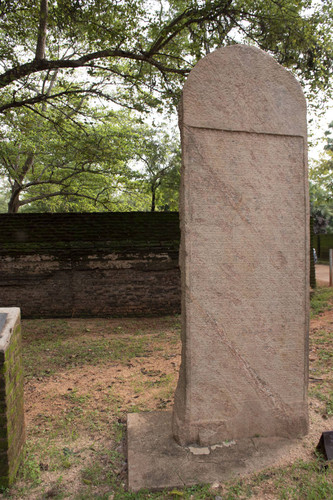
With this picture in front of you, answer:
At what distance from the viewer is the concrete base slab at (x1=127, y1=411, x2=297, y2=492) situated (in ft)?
8.36

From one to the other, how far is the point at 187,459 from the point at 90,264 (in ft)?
20.5

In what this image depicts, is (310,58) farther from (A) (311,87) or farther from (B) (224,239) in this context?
(B) (224,239)

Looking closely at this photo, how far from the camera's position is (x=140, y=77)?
7.88 m

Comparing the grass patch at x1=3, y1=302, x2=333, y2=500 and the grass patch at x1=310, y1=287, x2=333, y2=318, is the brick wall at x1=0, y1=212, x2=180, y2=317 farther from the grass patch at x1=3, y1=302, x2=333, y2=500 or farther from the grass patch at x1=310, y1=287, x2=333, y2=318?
the grass patch at x1=310, y1=287, x2=333, y2=318

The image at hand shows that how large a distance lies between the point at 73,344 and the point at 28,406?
2.52 meters

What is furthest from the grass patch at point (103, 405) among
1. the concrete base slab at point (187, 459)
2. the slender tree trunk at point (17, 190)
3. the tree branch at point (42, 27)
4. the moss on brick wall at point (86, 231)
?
the slender tree trunk at point (17, 190)

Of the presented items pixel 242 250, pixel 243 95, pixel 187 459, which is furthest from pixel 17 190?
pixel 187 459

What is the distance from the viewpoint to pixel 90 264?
8.53 meters

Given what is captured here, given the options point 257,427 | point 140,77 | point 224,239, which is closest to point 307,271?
point 224,239

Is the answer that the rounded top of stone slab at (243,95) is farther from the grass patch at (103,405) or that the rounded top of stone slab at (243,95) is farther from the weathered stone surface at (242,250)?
the grass patch at (103,405)

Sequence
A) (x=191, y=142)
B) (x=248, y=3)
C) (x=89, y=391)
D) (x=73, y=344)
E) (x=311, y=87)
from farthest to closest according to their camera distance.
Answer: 1. (x=311, y=87)
2. (x=248, y=3)
3. (x=73, y=344)
4. (x=89, y=391)
5. (x=191, y=142)

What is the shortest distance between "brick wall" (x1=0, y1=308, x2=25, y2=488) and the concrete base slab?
2.89ft

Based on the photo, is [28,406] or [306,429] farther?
[28,406]

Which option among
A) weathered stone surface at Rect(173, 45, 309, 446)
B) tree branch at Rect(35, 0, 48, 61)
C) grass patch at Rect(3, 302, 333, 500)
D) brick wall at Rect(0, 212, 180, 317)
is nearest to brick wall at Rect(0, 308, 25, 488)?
grass patch at Rect(3, 302, 333, 500)
